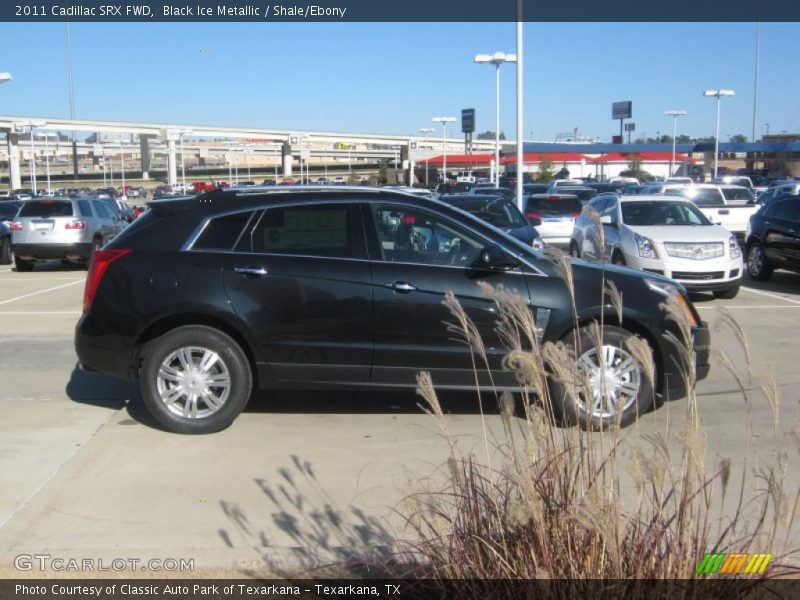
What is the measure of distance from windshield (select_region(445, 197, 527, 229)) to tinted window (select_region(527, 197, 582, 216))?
605 cm

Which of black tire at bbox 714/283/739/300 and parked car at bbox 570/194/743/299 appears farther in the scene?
black tire at bbox 714/283/739/300

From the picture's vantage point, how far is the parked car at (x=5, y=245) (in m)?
20.5

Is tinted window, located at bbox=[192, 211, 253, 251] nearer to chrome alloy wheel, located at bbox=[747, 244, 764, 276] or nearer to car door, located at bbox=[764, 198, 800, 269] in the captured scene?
car door, located at bbox=[764, 198, 800, 269]

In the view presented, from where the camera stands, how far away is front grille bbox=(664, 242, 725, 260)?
492 inches

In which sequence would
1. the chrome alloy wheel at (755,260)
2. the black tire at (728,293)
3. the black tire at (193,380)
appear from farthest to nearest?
the chrome alloy wheel at (755,260) < the black tire at (728,293) < the black tire at (193,380)

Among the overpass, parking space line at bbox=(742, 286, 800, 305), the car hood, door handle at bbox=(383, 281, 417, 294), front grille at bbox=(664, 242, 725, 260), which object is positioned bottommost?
parking space line at bbox=(742, 286, 800, 305)

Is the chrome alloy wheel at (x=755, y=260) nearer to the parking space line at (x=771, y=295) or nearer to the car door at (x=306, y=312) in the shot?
the parking space line at (x=771, y=295)

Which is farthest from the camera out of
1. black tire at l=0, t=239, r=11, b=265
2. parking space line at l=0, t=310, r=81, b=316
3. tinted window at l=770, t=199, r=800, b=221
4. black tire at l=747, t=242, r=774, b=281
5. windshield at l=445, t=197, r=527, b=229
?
black tire at l=0, t=239, r=11, b=265

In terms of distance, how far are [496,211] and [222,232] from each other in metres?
9.23

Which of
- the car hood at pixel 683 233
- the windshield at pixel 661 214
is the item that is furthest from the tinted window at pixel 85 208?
the car hood at pixel 683 233

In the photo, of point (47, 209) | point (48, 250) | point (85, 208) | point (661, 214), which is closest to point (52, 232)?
point (48, 250)

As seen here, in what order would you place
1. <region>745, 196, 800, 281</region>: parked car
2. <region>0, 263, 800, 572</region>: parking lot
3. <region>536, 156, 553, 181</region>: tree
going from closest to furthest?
<region>0, 263, 800, 572</region>: parking lot
<region>745, 196, 800, 281</region>: parked car
<region>536, 156, 553, 181</region>: tree

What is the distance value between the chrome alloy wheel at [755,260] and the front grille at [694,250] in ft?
10.0

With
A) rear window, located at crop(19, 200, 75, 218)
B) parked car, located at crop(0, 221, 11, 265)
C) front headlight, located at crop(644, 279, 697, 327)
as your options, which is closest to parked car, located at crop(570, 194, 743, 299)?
front headlight, located at crop(644, 279, 697, 327)
